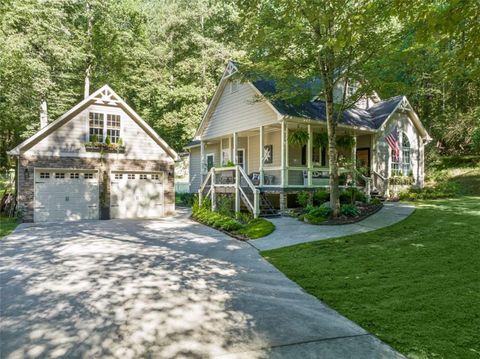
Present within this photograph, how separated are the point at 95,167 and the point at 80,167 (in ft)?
2.01

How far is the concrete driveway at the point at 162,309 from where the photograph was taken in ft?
11.7

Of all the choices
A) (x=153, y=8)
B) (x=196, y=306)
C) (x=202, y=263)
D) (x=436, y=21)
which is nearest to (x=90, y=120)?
(x=202, y=263)

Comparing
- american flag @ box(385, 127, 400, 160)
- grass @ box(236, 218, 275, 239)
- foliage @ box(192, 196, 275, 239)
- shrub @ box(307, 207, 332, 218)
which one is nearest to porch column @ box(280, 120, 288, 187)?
foliage @ box(192, 196, 275, 239)

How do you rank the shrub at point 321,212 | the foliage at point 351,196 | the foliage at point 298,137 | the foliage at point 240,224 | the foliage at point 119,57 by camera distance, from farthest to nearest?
the foliage at point 119,57, the foliage at point 298,137, the foliage at point 351,196, the shrub at point 321,212, the foliage at point 240,224

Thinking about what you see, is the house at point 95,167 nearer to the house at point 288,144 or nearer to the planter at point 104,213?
the planter at point 104,213

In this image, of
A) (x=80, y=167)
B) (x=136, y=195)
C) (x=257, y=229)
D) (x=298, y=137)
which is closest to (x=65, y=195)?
(x=80, y=167)

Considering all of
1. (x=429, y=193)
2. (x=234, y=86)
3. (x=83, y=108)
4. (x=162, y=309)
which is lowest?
(x=162, y=309)

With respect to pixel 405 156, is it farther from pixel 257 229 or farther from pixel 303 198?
pixel 257 229

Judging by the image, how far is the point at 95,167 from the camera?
15297mm

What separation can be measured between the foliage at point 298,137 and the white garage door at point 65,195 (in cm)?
885

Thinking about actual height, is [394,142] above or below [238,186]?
above

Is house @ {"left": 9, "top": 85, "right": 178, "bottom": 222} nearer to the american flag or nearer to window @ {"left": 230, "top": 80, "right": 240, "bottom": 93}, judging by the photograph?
window @ {"left": 230, "top": 80, "right": 240, "bottom": 93}

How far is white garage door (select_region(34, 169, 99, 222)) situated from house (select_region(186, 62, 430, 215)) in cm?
502

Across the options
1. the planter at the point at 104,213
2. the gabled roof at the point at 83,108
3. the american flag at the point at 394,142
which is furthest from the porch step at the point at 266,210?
the american flag at the point at 394,142
